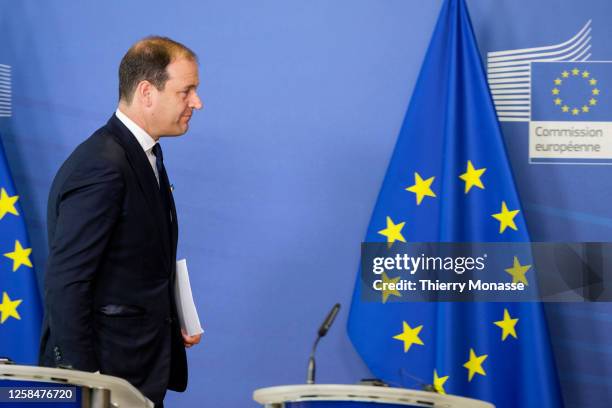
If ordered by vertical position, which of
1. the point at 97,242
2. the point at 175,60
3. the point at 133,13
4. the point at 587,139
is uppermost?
the point at 133,13

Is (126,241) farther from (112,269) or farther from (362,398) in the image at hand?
(362,398)

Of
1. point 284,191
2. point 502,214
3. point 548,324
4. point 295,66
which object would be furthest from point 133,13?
point 548,324

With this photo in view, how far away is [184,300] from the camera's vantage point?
8.65ft

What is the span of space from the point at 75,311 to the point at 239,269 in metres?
1.45

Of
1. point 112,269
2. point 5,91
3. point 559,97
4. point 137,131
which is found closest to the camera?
point 112,269

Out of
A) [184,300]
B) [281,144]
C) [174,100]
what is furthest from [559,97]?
[184,300]

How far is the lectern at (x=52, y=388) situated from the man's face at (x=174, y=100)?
1089 mm

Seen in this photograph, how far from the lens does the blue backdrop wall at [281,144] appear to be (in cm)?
349

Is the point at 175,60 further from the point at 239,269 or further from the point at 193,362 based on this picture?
the point at 193,362

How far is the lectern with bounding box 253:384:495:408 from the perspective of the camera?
5.11 feet

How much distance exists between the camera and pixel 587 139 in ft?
11.4

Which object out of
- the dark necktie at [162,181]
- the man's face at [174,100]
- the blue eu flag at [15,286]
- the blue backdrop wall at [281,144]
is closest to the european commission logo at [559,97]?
the blue backdrop wall at [281,144]

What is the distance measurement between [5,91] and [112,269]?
1725mm

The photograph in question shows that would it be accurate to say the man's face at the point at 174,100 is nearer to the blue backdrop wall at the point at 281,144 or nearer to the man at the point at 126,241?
the man at the point at 126,241
